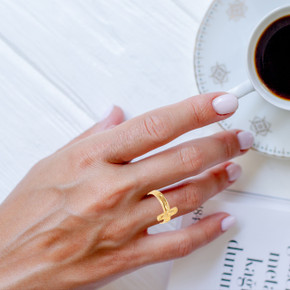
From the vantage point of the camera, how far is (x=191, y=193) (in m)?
0.75

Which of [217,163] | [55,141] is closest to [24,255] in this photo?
[55,141]

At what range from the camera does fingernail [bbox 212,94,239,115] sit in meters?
0.68

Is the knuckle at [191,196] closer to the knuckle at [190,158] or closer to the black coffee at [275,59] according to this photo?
the knuckle at [190,158]

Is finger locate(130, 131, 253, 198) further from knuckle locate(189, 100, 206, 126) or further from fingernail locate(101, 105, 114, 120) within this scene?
fingernail locate(101, 105, 114, 120)

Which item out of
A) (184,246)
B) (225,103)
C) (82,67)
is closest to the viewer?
(225,103)

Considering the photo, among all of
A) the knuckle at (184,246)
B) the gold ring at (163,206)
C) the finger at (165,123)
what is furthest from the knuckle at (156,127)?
the knuckle at (184,246)

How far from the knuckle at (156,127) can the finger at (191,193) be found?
11 centimetres

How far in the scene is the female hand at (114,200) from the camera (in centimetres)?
71

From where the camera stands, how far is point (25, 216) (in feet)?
2.59

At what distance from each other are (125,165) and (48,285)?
0.87 ft

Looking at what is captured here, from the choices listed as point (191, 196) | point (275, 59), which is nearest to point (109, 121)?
point (191, 196)

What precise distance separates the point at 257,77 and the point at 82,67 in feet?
1.20

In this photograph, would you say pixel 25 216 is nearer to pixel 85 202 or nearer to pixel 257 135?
pixel 85 202

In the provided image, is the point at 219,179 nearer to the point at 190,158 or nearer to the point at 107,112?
the point at 190,158
